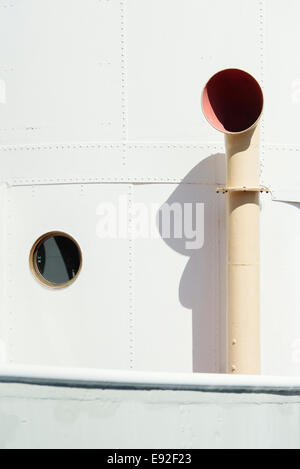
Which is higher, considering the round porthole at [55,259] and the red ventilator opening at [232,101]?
the red ventilator opening at [232,101]

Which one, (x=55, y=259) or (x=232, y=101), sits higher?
(x=232, y=101)

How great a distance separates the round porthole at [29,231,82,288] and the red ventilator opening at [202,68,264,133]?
1525 mm

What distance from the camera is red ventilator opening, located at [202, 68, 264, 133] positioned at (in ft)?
13.9

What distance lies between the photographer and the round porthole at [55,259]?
4.68 m

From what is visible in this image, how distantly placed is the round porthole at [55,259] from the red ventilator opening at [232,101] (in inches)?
60.0

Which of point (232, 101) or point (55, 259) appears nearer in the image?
point (232, 101)

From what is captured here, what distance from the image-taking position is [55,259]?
4711 millimetres

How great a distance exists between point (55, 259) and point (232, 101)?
6.32ft

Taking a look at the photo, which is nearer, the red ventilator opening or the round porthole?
the red ventilator opening

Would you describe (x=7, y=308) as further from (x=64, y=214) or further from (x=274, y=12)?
(x=274, y=12)

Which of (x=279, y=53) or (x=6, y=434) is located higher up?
(x=279, y=53)

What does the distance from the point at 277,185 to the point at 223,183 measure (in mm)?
464
